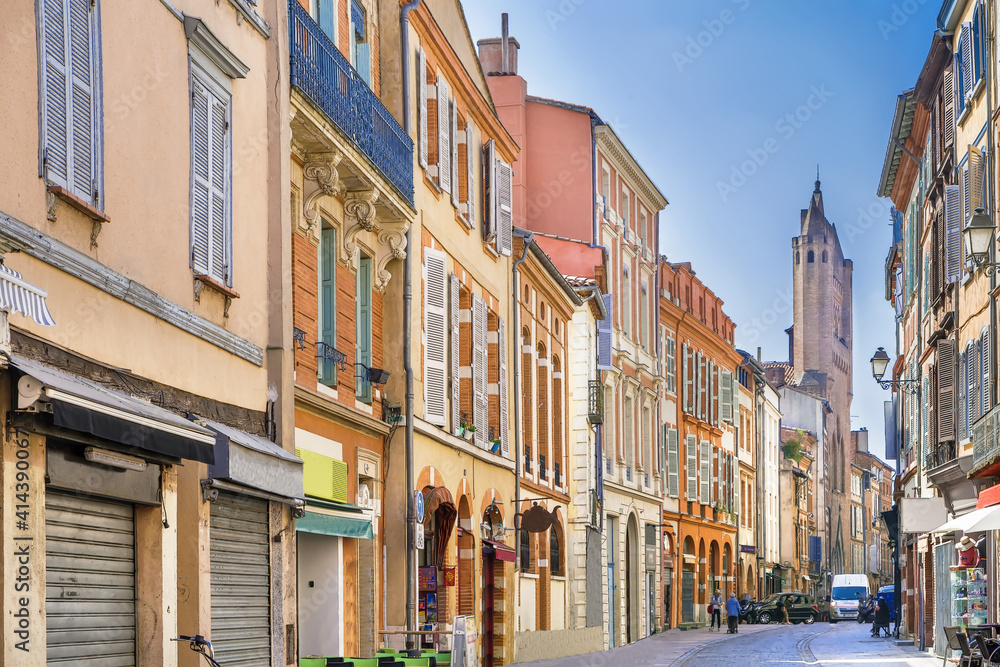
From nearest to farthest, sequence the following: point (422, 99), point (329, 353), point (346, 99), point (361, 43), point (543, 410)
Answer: point (346, 99) → point (329, 353) → point (361, 43) → point (422, 99) → point (543, 410)

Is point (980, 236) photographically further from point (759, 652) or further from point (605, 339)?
point (605, 339)

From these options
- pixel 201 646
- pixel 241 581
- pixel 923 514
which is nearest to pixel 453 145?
pixel 241 581

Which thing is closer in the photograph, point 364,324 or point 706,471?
point 364,324

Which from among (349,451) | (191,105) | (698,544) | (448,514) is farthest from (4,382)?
(698,544)

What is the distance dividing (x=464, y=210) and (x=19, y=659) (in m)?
17.0

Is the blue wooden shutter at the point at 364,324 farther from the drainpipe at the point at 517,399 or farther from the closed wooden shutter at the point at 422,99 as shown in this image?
the drainpipe at the point at 517,399

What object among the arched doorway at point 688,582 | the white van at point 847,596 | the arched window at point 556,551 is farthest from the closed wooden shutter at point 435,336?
the white van at point 847,596

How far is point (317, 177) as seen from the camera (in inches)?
661

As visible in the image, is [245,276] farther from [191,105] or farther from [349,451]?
[349,451]

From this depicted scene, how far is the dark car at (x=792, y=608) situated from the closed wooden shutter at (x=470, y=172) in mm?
41202

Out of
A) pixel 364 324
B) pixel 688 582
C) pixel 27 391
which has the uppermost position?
pixel 364 324

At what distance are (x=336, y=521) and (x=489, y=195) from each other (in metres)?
10.7

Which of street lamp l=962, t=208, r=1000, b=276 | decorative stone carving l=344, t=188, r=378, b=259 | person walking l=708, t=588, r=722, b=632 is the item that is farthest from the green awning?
person walking l=708, t=588, r=722, b=632

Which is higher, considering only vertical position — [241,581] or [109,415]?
[109,415]
